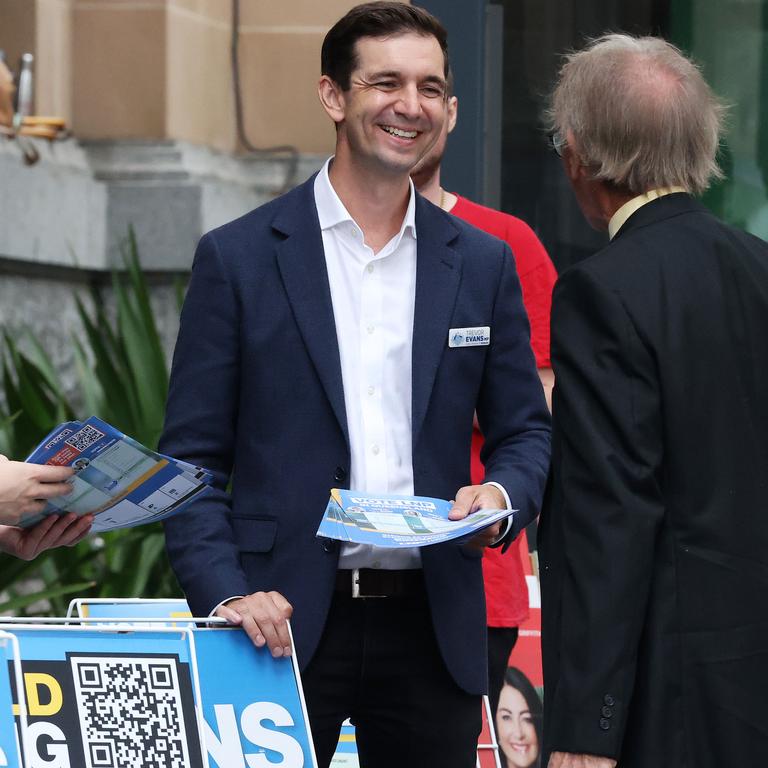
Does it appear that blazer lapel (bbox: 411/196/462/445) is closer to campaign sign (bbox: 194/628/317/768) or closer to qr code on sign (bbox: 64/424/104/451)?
campaign sign (bbox: 194/628/317/768)

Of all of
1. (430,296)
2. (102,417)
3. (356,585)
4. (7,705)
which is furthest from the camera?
(102,417)

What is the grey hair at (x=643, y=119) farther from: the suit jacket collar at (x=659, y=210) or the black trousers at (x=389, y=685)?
the black trousers at (x=389, y=685)

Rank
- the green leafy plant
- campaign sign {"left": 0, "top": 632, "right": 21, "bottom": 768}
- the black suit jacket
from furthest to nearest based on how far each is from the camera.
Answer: the green leafy plant < the black suit jacket < campaign sign {"left": 0, "top": 632, "right": 21, "bottom": 768}

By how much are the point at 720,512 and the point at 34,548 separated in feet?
3.82

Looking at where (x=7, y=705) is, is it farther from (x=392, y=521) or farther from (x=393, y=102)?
(x=393, y=102)

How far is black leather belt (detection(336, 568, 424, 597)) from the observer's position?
9.52 feet

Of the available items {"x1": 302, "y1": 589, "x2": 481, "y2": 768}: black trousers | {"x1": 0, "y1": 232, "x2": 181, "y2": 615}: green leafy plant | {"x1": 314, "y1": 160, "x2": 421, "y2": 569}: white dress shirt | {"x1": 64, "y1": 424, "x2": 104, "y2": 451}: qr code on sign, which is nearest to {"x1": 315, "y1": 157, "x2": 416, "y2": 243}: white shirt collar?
Answer: {"x1": 314, "y1": 160, "x2": 421, "y2": 569}: white dress shirt

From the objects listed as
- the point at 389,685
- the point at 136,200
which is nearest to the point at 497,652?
the point at 389,685

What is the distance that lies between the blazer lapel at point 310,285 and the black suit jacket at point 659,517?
1.62 feet

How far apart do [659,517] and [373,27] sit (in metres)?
1.17

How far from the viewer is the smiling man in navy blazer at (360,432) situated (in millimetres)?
2900

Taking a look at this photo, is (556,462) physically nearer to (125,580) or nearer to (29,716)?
(29,716)

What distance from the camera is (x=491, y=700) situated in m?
3.85

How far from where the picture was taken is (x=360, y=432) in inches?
115
